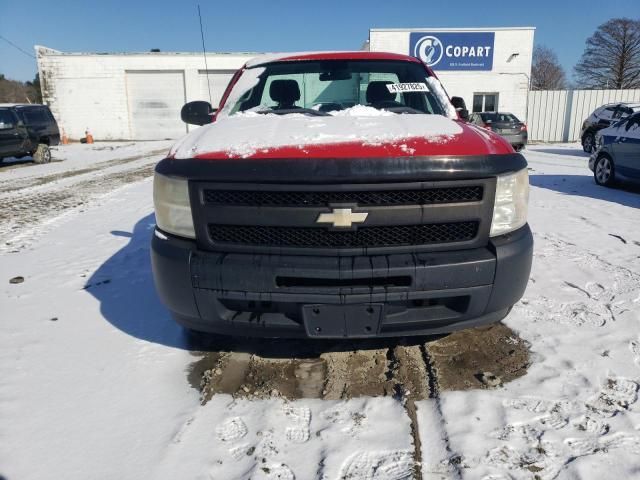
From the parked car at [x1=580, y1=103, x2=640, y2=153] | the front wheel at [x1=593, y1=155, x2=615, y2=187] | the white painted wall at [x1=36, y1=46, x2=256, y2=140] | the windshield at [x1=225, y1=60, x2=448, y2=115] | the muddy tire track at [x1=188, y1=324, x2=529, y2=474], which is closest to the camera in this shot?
the muddy tire track at [x1=188, y1=324, x2=529, y2=474]

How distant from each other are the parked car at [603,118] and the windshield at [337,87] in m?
13.7

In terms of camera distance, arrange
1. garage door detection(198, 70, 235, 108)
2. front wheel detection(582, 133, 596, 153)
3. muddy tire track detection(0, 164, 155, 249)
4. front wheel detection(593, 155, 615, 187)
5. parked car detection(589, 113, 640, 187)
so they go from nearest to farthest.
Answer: muddy tire track detection(0, 164, 155, 249) < parked car detection(589, 113, 640, 187) < front wheel detection(593, 155, 615, 187) < front wheel detection(582, 133, 596, 153) < garage door detection(198, 70, 235, 108)

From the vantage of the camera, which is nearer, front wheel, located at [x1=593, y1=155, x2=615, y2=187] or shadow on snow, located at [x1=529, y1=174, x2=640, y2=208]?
shadow on snow, located at [x1=529, y1=174, x2=640, y2=208]

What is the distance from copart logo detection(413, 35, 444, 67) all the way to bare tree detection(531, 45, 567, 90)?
42.9 metres

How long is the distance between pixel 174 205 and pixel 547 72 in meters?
70.0

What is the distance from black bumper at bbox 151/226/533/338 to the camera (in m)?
1.98

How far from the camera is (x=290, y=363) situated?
2566mm

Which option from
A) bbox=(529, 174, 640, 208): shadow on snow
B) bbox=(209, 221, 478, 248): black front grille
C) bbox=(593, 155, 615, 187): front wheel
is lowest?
bbox=(529, 174, 640, 208): shadow on snow

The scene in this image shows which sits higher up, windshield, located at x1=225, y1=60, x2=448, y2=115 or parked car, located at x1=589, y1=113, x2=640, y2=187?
windshield, located at x1=225, y1=60, x2=448, y2=115

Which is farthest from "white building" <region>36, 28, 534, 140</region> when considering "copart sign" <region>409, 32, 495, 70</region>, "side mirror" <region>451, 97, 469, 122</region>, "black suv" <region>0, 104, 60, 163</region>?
"side mirror" <region>451, 97, 469, 122</region>

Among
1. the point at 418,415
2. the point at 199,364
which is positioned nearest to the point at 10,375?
the point at 199,364

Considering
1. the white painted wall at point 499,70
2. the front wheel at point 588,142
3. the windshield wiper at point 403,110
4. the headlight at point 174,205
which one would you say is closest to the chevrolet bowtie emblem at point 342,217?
the headlight at point 174,205

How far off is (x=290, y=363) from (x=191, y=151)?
1261mm

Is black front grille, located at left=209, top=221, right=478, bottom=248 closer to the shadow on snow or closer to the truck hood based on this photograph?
the truck hood
